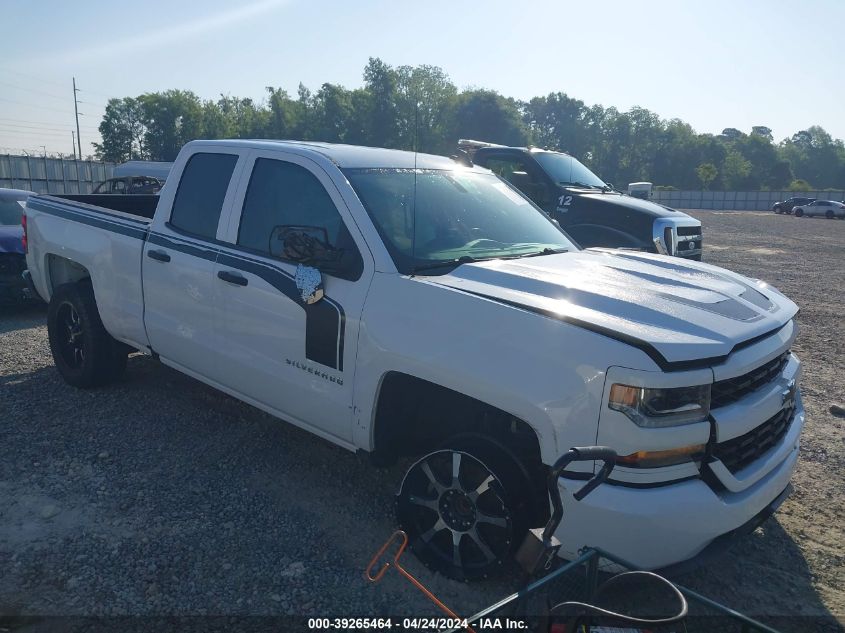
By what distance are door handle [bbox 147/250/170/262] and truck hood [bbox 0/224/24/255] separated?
464cm

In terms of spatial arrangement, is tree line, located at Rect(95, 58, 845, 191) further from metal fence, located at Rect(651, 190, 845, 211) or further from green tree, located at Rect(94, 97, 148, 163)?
metal fence, located at Rect(651, 190, 845, 211)

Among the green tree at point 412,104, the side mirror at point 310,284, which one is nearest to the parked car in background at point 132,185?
the green tree at point 412,104

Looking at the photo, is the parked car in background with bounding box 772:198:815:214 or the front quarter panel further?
the parked car in background with bounding box 772:198:815:214

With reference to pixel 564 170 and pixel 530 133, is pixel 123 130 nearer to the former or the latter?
pixel 530 133

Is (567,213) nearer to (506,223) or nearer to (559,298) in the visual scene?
(506,223)

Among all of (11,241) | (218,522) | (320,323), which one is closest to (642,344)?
(320,323)

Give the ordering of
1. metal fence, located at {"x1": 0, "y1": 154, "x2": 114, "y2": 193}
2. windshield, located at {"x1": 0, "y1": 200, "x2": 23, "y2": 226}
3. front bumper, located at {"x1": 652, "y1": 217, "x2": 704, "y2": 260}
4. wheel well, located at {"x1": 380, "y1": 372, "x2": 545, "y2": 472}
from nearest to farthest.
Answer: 1. wheel well, located at {"x1": 380, "y1": 372, "x2": 545, "y2": 472}
2. front bumper, located at {"x1": 652, "y1": 217, "x2": 704, "y2": 260}
3. windshield, located at {"x1": 0, "y1": 200, "x2": 23, "y2": 226}
4. metal fence, located at {"x1": 0, "y1": 154, "x2": 114, "y2": 193}

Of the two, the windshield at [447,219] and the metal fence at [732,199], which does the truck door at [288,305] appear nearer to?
the windshield at [447,219]

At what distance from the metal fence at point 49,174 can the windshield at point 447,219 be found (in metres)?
34.2

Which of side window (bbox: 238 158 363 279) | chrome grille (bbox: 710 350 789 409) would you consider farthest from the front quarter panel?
side window (bbox: 238 158 363 279)

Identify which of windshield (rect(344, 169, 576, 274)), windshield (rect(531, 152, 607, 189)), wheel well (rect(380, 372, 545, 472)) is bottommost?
wheel well (rect(380, 372, 545, 472))

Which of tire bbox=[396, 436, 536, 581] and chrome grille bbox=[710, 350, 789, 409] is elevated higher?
chrome grille bbox=[710, 350, 789, 409]

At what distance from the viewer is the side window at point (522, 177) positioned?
341 inches

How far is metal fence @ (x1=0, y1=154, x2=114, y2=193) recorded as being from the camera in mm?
33719
